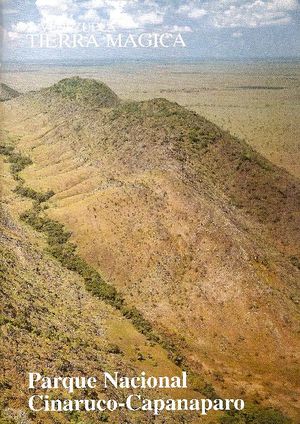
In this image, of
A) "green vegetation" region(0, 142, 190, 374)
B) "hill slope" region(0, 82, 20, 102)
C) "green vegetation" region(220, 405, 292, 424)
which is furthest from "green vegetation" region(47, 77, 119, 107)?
Answer: "green vegetation" region(220, 405, 292, 424)

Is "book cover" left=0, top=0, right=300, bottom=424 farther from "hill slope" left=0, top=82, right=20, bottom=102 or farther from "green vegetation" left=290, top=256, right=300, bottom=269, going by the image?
"hill slope" left=0, top=82, right=20, bottom=102

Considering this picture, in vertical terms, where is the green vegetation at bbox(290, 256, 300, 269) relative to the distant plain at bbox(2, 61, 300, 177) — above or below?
below

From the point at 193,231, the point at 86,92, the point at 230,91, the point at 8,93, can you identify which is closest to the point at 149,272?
the point at 193,231

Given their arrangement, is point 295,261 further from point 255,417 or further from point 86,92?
point 86,92

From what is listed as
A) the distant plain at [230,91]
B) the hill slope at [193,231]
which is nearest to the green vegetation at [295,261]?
the hill slope at [193,231]

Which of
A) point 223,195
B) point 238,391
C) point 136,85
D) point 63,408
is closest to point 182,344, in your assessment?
point 238,391

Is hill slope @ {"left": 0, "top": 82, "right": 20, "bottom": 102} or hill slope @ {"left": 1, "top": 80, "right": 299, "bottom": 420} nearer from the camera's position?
hill slope @ {"left": 1, "top": 80, "right": 299, "bottom": 420}

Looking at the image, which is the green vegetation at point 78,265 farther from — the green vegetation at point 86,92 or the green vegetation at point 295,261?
the green vegetation at point 86,92
